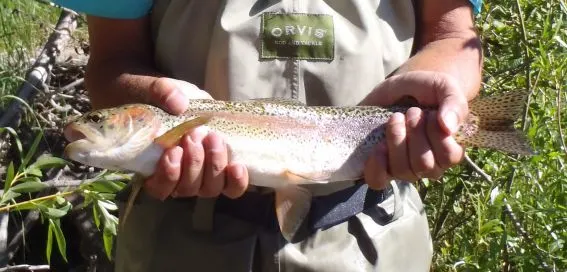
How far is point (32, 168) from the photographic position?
3.06 m

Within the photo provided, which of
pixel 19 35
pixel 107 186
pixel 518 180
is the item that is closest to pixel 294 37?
pixel 107 186

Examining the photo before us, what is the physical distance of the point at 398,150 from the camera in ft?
7.82

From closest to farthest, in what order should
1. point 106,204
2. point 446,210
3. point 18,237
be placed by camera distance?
point 106,204 < point 18,237 < point 446,210

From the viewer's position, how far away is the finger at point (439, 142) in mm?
2363

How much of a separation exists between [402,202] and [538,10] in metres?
1.92

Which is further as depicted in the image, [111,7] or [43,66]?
[43,66]

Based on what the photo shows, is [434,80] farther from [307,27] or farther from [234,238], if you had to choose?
[234,238]

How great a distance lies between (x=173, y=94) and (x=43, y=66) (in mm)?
2218

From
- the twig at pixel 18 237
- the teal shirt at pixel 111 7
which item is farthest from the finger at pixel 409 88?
the twig at pixel 18 237

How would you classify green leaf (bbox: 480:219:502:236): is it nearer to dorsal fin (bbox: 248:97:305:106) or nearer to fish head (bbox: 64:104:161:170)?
dorsal fin (bbox: 248:97:305:106)

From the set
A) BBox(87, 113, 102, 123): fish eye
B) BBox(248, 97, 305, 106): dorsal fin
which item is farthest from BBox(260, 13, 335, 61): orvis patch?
BBox(87, 113, 102, 123): fish eye

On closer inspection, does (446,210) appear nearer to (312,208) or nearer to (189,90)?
(312,208)

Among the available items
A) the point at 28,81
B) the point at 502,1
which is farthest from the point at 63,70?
the point at 502,1

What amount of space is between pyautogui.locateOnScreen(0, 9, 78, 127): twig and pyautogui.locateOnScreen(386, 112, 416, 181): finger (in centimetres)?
215
